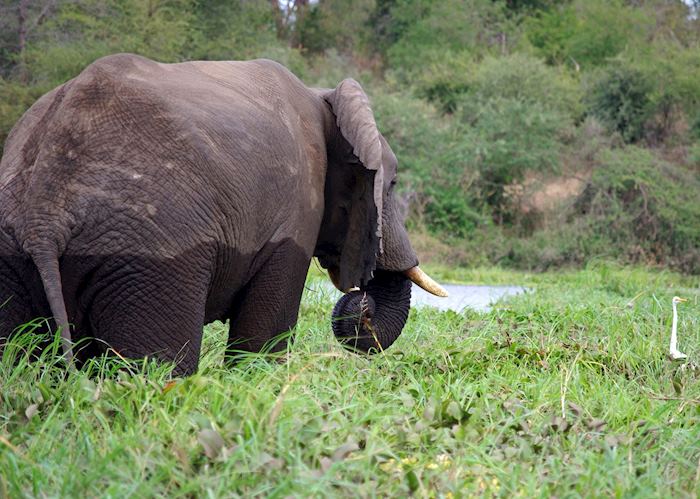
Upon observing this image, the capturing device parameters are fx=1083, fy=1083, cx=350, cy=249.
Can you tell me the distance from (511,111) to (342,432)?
19359 mm

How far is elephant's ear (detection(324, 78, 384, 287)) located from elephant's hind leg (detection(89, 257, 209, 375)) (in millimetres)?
1303

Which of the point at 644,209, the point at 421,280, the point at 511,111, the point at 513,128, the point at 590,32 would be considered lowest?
the point at 644,209

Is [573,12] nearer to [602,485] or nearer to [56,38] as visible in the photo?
[56,38]

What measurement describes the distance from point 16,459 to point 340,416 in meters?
1.07

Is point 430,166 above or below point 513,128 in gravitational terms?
below

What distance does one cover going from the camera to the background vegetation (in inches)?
762

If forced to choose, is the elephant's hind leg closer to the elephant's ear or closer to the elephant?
the elephant

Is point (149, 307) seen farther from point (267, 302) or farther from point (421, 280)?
point (421, 280)

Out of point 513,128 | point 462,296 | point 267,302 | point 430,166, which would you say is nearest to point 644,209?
point 513,128

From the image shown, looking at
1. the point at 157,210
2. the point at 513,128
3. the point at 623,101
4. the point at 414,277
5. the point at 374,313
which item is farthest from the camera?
the point at 623,101

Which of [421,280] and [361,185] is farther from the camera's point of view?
[421,280]

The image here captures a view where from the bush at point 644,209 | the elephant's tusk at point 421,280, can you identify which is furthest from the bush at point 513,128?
the elephant's tusk at point 421,280

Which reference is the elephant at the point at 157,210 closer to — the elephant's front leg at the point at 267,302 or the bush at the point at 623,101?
the elephant's front leg at the point at 267,302

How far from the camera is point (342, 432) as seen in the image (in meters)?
3.54
